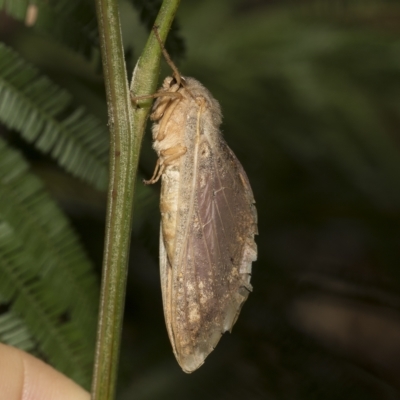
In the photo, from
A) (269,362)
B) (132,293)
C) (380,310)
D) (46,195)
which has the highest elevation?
(46,195)

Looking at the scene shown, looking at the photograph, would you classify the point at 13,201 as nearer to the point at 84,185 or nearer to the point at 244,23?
the point at 84,185

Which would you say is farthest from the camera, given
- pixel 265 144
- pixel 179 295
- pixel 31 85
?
pixel 265 144

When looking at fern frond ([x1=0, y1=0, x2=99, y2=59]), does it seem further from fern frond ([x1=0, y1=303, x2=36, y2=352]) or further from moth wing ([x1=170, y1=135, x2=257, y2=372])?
fern frond ([x1=0, y1=303, x2=36, y2=352])

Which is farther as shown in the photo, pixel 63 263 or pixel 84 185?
pixel 84 185

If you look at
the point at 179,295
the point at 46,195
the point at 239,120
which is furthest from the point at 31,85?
the point at 239,120

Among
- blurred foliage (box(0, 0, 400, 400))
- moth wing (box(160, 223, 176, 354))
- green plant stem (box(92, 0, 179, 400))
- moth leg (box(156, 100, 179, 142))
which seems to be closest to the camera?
green plant stem (box(92, 0, 179, 400))

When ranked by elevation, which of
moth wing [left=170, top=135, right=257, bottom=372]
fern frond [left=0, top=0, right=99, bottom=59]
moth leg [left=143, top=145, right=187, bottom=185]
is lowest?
moth wing [left=170, top=135, right=257, bottom=372]

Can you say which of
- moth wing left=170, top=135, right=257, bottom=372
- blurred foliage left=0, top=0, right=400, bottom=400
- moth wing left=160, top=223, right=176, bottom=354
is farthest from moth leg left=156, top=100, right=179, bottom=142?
blurred foliage left=0, top=0, right=400, bottom=400
